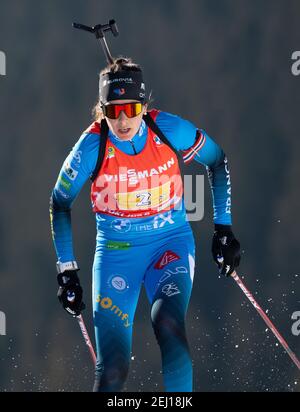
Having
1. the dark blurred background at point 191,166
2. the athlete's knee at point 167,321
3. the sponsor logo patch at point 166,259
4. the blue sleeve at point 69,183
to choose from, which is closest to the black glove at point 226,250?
the sponsor logo patch at point 166,259

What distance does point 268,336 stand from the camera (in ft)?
23.0

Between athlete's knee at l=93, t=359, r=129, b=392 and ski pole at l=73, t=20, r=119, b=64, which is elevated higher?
ski pole at l=73, t=20, r=119, b=64

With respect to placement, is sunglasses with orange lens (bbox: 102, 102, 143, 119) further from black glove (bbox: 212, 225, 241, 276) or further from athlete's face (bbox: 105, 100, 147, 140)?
black glove (bbox: 212, 225, 241, 276)

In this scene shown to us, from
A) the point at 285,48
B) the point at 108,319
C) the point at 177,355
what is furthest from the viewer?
the point at 285,48

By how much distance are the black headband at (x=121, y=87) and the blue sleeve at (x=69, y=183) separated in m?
0.20

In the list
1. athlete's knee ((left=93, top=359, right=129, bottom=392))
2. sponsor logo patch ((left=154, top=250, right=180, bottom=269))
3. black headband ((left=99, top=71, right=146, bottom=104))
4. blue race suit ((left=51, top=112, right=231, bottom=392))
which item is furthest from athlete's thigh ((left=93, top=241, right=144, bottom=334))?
black headband ((left=99, top=71, right=146, bottom=104))

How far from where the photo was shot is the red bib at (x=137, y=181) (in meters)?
4.65

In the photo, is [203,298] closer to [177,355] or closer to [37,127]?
[37,127]

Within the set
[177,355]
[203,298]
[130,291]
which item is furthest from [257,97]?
[177,355]

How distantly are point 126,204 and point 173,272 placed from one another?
1.34ft

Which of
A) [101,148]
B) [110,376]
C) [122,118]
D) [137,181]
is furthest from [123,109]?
[110,376]

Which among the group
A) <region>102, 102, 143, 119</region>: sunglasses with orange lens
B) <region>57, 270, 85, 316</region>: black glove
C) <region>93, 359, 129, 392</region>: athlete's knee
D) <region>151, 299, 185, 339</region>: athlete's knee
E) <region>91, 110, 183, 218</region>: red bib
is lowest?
<region>93, 359, 129, 392</region>: athlete's knee

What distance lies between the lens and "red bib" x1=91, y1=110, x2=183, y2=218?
15.3 ft

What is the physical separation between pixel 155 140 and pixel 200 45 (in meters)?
2.34
